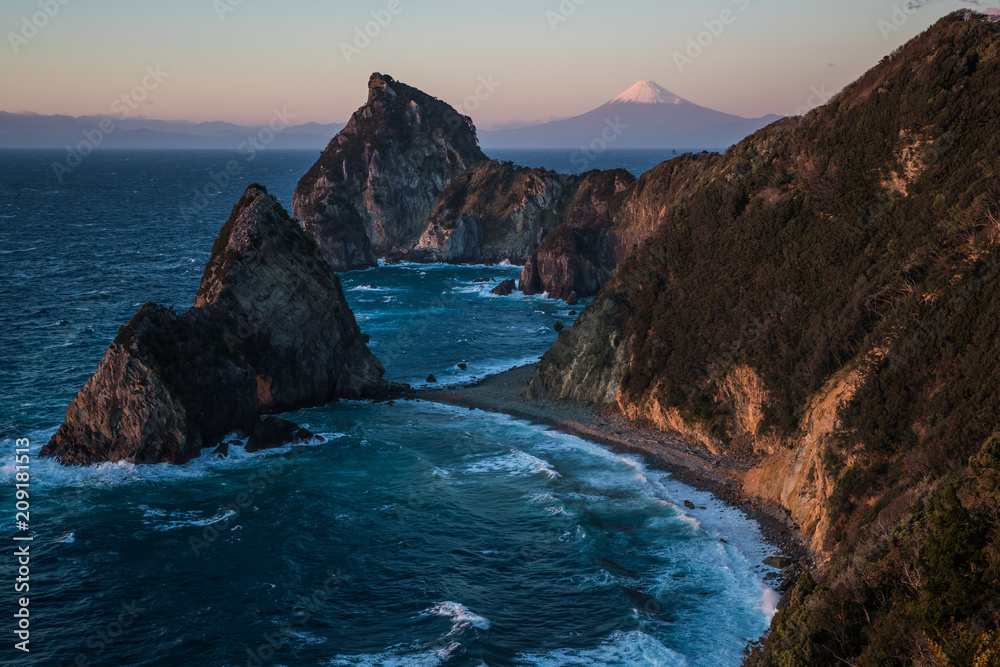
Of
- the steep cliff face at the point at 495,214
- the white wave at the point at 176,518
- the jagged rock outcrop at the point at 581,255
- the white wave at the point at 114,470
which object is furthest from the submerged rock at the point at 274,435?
the steep cliff face at the point at 495,214

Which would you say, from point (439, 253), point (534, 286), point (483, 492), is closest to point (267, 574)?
point (483, 492)

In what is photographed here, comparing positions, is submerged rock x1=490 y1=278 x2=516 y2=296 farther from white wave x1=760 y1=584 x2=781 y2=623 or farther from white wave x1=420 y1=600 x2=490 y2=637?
white wave x1=760 y1=584 x2=781 y2=623

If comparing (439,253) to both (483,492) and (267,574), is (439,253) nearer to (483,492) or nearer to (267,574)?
(483,492)

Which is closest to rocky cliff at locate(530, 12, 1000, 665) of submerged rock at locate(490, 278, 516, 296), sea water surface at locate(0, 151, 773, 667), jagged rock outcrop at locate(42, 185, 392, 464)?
sea water surface at locate(0, 151, 773, 667)

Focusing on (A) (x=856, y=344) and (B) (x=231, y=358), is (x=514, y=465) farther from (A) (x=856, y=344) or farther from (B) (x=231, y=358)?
(B) (x=231, y=358)

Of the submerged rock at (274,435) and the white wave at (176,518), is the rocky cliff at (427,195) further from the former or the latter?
the white wave at (176,518)
